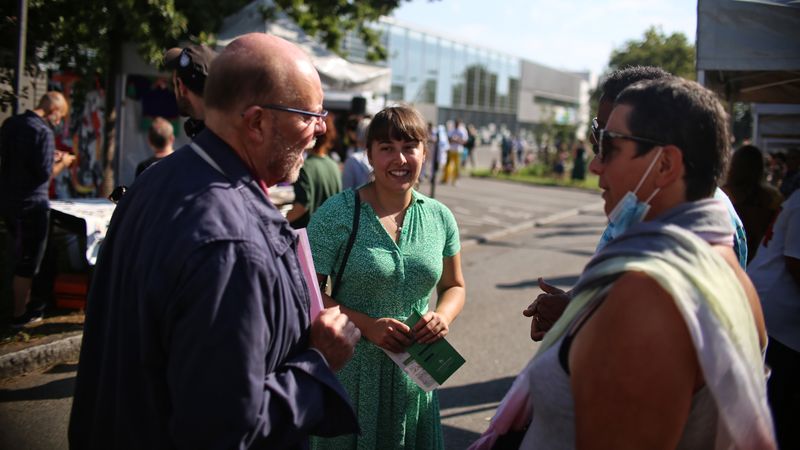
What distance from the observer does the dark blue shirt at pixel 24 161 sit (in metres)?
5.98

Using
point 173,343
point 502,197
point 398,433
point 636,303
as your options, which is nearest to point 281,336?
point 173,343

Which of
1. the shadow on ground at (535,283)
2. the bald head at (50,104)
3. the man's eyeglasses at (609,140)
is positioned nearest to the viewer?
the man's eyeglasses at (609,140)

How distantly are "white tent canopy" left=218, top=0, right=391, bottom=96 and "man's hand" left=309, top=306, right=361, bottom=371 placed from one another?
790 centimetres

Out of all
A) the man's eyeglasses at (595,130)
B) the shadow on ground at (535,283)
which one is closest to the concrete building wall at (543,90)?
the shadow on ground at (535,283)

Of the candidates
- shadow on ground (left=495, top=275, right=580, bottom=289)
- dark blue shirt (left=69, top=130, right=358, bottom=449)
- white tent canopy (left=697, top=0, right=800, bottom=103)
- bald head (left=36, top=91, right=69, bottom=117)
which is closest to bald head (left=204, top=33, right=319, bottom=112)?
dark blue shirt (left=69, top=130, right=358, bottom=449)

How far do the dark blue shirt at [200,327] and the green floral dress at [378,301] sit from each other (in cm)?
108

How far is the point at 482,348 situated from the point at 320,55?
5.45m

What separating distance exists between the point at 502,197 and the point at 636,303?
20.6 m

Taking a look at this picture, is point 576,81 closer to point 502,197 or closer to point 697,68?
point 502,197

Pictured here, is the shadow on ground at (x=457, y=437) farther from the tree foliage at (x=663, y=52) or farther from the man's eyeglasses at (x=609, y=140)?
the tree foliage at (x=663, y=52)

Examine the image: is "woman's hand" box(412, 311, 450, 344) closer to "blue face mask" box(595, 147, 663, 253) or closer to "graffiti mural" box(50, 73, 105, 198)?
"blue face mask" box(595, 147, 663, 253)

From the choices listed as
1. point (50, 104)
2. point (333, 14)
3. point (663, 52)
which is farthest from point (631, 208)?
point (663, 52)

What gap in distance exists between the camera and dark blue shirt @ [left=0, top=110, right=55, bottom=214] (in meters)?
5.98

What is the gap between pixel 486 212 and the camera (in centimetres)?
1772
